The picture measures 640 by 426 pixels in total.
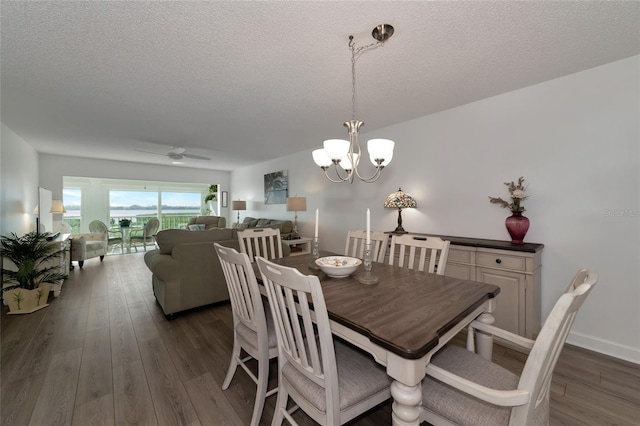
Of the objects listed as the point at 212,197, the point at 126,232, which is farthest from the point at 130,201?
the point at 212,197

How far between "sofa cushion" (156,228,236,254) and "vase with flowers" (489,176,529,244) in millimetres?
3189

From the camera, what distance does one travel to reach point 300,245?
5.26 metres

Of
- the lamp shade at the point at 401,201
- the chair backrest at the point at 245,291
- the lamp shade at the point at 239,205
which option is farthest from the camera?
the lamp shade at the point at 239,205

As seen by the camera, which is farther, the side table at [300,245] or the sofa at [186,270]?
the side table at [300,245]

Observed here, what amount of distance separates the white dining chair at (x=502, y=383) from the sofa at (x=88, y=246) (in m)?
6.39

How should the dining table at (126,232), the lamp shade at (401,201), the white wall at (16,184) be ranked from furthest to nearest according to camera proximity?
1. the dining table at (126,232)
2. the white wall at (16,184)
3. the lamp shade at (401,201)

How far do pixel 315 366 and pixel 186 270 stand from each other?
237 centimetres

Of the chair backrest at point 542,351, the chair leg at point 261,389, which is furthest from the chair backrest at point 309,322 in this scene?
the chair backrest at point 542,351

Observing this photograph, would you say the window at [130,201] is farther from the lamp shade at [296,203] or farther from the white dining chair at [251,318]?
the white dining chair at [251,318]

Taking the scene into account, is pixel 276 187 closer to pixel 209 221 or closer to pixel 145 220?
pixel 209 221

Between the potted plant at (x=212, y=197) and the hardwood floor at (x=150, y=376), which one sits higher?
the potted plant at (x=212, y=197)

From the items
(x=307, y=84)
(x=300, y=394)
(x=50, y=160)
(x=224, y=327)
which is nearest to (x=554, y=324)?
(x=300, y=394)

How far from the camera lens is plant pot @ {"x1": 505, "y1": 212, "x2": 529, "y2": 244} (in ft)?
7.92

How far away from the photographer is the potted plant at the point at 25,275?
290 cm
